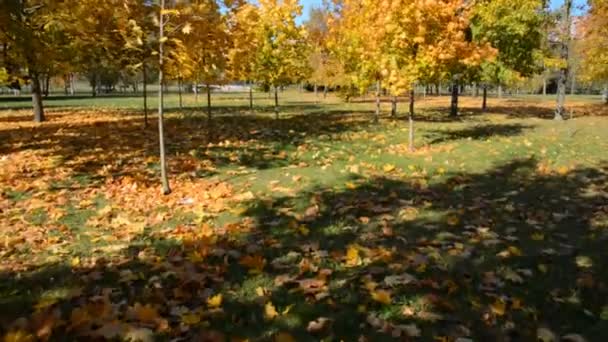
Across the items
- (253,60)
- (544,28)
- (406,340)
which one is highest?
(544,28)

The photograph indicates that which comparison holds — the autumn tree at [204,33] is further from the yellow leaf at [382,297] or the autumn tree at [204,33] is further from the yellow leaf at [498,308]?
the yellow leaf at [498,308]

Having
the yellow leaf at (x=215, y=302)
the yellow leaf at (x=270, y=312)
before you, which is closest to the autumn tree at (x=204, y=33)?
the yellow leaf at (x=215, y=302)

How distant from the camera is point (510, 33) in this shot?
21812 millimetres

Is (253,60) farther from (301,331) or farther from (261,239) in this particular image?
(301,331)

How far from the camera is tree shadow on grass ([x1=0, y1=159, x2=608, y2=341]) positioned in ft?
10.6

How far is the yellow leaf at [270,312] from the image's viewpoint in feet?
10.9

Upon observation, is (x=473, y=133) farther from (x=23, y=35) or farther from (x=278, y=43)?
(x=23, y=35)

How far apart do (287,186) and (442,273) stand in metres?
Answer: 3.83

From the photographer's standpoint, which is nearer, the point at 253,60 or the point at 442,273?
the point at 442,273

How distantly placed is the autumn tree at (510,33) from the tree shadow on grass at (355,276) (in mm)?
17758

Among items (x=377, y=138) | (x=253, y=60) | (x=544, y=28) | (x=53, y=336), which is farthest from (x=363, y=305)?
(x=544, y=28)

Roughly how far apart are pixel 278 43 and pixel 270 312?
14.7m

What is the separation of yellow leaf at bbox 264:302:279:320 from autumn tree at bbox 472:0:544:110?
20601 millimetres

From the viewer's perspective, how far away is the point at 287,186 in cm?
755
